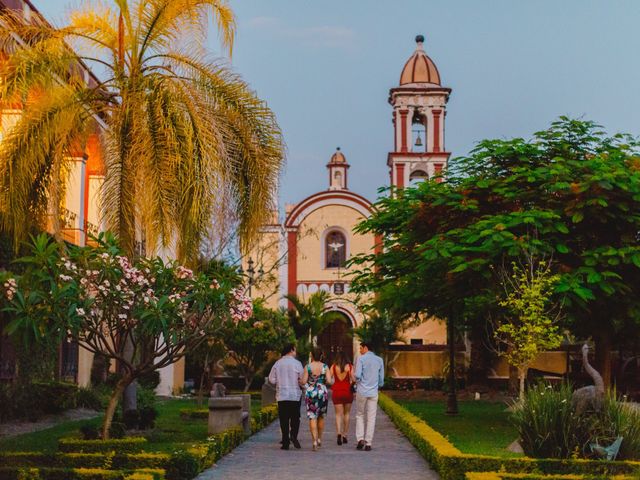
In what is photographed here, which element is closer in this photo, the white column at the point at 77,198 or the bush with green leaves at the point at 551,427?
the bush with green leaves at the point at 551,427

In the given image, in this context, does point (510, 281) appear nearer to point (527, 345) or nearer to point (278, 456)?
point (527, 345)

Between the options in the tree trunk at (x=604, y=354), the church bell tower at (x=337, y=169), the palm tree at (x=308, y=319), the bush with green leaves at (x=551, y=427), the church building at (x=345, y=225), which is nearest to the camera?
the bush with green leaves at (x=551, y=427)

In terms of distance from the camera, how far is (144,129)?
597 inches

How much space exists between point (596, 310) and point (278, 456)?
755 cm

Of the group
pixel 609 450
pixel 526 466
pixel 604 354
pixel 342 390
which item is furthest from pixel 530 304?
Answer: pixel 526 466

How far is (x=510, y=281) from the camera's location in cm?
1762

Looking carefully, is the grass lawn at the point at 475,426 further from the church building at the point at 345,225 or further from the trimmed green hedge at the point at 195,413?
the church building at the point at 345,225

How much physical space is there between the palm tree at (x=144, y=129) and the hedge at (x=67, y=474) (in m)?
4.98

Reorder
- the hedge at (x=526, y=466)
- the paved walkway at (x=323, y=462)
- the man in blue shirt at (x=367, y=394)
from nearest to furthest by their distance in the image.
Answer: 1. the hedge at (x=526, y=466)
2. the paved walkway at (x=323, y=462)
3. the man in blue shirt at (x=367, y=394)

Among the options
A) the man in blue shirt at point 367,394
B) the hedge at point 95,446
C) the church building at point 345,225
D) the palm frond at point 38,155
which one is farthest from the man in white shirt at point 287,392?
the church building at point 345,225

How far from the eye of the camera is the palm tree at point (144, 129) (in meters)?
14.8

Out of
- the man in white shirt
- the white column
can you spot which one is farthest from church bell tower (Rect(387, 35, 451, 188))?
the man in white shirt

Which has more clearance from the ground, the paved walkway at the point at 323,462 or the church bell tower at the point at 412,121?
the church bell tower at the point at 412,121

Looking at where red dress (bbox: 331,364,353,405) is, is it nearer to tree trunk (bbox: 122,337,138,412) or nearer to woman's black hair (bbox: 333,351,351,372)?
woman's black hair (bbox: 333,351,351,372)
